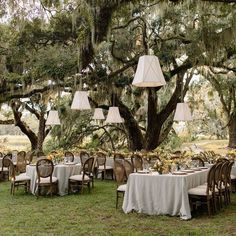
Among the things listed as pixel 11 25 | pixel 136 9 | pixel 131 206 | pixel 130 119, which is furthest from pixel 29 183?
pixel 130 119

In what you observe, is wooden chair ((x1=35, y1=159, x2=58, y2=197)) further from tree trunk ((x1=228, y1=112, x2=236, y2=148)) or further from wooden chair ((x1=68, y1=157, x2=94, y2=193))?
tree trunk ((x1=228, y1=112, x2=236, y2=148))

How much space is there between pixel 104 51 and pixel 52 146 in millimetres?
6331

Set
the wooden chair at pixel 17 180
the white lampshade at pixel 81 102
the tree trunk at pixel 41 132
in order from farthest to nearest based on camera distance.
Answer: the tree trunk at pixel 41 132 < the white lampshade at pixel 81 102 < the wooden chair at pixel 17 180

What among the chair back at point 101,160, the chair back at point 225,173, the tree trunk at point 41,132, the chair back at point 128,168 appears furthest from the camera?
the tree trunk at point 41,132

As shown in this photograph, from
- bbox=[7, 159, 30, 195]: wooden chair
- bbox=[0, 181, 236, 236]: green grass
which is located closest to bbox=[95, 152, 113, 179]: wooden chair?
bbox=[7, 159, 30, 195]: wooden chair

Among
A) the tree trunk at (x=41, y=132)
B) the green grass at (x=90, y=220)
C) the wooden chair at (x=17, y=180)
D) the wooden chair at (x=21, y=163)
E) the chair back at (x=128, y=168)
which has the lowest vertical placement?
the green grass at (x=90, y=220)

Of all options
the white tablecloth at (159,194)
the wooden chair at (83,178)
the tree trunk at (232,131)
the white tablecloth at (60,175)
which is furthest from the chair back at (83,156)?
the tree trunk at (232,131)

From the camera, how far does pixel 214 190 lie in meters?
6.86

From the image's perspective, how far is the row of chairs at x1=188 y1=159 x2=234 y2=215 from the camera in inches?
260

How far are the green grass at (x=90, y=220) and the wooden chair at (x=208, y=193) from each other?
0.22 meters

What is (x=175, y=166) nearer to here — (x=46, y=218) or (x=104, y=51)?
(x=46, y=218)

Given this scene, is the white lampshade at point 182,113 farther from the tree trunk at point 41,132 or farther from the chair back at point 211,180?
the tree trunk at point 41,132

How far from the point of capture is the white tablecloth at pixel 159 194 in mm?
6516

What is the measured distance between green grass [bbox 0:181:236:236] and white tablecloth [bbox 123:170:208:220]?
0.56ft
